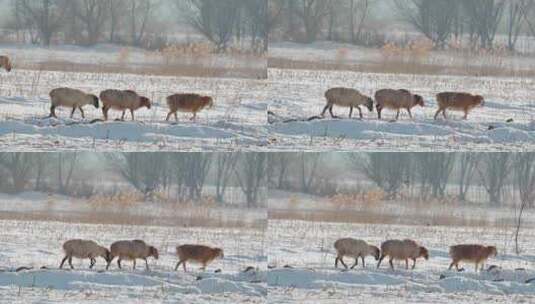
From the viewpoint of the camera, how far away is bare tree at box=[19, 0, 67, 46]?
966 centimetres

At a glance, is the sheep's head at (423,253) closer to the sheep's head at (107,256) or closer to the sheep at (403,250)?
the sheep at (403,250)

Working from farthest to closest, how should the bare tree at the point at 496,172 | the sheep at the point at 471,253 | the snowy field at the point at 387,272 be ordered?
the bare tree at the point at 496,172, the sheep at the point at 471,253, the snowy field at the point at 387,272

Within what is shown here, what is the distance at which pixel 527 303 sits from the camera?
Result: 31.7ft

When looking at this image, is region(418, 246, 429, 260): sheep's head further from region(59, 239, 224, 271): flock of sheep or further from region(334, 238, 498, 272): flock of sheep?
region(59, 239, 224, 271): flock of sheep

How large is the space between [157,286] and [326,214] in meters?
1.20

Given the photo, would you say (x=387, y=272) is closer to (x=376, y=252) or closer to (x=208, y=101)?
(x=376, y=252)

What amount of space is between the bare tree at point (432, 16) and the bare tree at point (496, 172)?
32.3 inches

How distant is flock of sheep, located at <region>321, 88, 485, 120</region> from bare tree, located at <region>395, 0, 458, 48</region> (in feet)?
1.27

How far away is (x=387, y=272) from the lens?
9766 mm

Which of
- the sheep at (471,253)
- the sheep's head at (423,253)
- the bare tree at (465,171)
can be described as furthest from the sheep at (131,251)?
the bare tree at (465,171)

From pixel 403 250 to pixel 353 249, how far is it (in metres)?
0.33

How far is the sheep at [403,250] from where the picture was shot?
975 cm

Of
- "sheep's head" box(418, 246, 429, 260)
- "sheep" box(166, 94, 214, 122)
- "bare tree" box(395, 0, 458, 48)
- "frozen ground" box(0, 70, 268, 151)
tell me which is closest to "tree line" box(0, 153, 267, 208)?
"frozen ground" box(0, 70, 268, 151)

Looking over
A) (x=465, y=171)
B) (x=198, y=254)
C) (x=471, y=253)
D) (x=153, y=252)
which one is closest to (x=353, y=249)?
(x=471, y=253)
